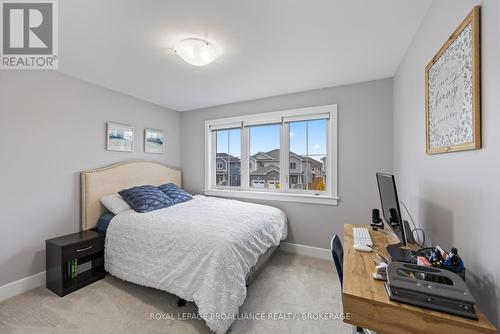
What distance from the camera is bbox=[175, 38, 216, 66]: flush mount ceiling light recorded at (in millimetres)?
1859

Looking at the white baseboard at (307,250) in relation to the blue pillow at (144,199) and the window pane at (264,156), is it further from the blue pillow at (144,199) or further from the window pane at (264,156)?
the blue pillow at (144,199)

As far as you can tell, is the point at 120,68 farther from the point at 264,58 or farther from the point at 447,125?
the point at 447,125

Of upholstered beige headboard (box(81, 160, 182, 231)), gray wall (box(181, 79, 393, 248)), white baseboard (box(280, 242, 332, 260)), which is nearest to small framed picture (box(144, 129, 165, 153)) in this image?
upholstered beige headboard (box(81, 160, 182, 231))

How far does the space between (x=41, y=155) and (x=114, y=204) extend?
920mm

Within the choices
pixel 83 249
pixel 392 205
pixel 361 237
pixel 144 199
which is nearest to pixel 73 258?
pixel 83 249

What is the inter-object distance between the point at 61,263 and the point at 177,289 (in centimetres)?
126

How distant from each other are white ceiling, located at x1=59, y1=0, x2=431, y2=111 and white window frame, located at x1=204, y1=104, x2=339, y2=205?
437 millimetres

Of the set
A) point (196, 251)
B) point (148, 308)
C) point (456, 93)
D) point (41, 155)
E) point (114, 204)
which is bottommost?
point (148, 308)

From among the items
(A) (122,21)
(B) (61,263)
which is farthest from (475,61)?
(B) (61,263)

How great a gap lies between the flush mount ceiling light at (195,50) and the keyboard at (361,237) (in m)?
2.07

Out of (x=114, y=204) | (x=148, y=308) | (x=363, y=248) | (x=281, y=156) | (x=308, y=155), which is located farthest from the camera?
(x=281, y=156)

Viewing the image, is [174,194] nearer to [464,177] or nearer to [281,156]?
[281,156]

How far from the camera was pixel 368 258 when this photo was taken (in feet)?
4.41

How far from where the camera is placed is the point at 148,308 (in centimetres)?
195
